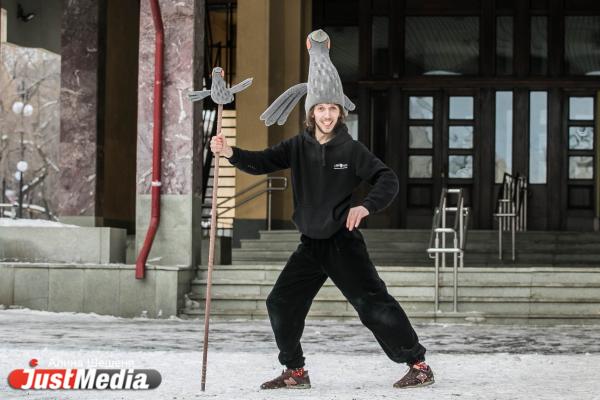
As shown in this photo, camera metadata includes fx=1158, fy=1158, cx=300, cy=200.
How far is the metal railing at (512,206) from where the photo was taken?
50.0ft

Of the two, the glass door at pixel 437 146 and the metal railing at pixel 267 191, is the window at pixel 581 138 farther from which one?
the metal railing at pixel 267 191

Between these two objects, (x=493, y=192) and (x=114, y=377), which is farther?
(x=493, y=192)

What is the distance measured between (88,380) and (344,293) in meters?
1.35

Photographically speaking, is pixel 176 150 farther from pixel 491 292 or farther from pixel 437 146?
pixel 437 146

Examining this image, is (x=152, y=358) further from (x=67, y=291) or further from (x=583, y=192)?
(x=583, y=192)

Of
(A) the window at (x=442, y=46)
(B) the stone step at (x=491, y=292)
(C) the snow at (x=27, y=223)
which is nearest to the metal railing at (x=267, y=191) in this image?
(A) the window at (x=442, y=46)

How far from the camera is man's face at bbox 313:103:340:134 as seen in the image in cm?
594

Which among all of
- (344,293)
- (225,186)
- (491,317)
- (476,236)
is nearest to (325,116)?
(344,293)

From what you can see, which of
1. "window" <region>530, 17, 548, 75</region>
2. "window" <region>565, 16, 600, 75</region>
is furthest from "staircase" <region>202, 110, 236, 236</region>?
"window" <region>565, 16, 600, 75</region>

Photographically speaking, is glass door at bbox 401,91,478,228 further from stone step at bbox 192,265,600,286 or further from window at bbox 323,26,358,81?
stone step at bbox 192,265,600,286

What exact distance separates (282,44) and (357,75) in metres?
1.64

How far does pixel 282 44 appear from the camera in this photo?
18.7 metres

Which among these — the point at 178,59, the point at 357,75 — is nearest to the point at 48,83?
the point at 357,75

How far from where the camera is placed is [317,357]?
24.7 feet
